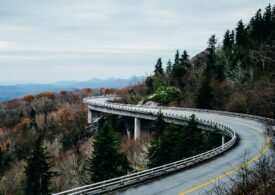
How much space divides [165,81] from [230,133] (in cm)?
4901

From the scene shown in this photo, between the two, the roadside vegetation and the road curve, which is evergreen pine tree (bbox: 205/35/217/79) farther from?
the road curve

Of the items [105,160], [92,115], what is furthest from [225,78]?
[105,160]

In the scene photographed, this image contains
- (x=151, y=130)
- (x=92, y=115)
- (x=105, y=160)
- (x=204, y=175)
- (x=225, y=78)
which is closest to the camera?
(x=204, y=175)

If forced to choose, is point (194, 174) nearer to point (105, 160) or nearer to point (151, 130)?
point (105, 160)

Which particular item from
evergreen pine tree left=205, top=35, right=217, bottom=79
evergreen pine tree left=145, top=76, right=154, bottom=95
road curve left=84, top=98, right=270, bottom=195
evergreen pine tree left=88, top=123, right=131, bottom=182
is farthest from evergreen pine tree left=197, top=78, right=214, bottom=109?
evergreen pine tree left=88, top=123, right=131, bottom=182

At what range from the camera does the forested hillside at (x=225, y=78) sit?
2186 inches

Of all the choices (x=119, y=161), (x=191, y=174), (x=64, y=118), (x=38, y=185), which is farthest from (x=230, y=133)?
(x=64, y=118)

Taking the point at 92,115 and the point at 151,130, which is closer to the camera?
the point at 151,130

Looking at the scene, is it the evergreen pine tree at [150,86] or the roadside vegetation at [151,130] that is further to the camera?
the evergreen pine tree at [150,86]

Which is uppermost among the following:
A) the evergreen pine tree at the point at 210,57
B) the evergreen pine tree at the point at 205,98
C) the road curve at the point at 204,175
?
the evergreen pine tree at the point at 210,57

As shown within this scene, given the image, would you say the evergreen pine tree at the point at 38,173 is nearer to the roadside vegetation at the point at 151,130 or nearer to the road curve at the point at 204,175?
the roadside vegetation at the point at 151,130

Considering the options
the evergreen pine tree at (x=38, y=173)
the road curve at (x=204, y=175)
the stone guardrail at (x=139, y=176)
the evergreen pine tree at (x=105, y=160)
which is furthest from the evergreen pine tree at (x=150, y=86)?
the stone guardrail at (x=139, y=176)

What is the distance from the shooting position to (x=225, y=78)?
68.0 meters

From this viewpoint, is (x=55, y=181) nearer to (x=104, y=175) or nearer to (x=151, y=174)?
(x=104, y=175)
